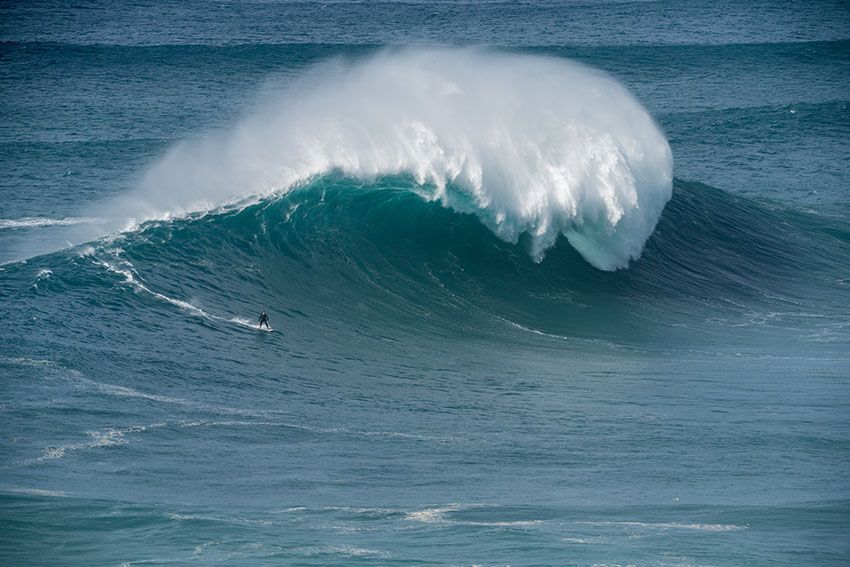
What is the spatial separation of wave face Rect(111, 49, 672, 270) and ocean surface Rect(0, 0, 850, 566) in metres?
0.07

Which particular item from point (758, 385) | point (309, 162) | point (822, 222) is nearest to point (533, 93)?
point (309, 162)

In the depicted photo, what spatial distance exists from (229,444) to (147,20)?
46.4 m

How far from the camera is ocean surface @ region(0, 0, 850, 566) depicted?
14.2 metres

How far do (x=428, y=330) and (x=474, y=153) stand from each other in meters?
5.53

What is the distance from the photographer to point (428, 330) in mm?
22422

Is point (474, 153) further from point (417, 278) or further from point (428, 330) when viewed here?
point (428, 330)

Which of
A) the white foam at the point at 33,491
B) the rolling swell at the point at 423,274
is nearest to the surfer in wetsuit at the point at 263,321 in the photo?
the rolling swell at the point at 423,274

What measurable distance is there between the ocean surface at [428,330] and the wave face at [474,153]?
0.24 feet

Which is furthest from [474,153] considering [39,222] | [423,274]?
[39,222]

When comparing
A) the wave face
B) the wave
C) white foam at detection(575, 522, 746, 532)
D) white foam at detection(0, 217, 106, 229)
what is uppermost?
the wave face

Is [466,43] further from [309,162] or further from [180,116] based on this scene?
[309,162]

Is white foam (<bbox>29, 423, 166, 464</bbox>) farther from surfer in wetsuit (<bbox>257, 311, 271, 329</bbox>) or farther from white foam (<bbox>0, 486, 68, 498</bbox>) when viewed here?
surfer in wetsuit (<bbox>257, 311, 271, 329</bbox>)

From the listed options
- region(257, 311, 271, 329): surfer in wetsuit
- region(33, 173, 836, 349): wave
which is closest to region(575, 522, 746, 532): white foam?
region(33, 173, 836, 349): wave

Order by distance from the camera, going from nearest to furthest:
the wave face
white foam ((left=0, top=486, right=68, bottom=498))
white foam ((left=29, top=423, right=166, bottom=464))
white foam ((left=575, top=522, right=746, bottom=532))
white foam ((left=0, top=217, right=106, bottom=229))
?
white foam ((left=575, top=522, right=746, bottom=532)) → white foam ((left=0, top=486, right=68, bottom=498)) → white foam ((left=29, top=423, right=166, bottom=464)) → the wave face → white foam ((left=0, top=217, right=106, bottom=229))
